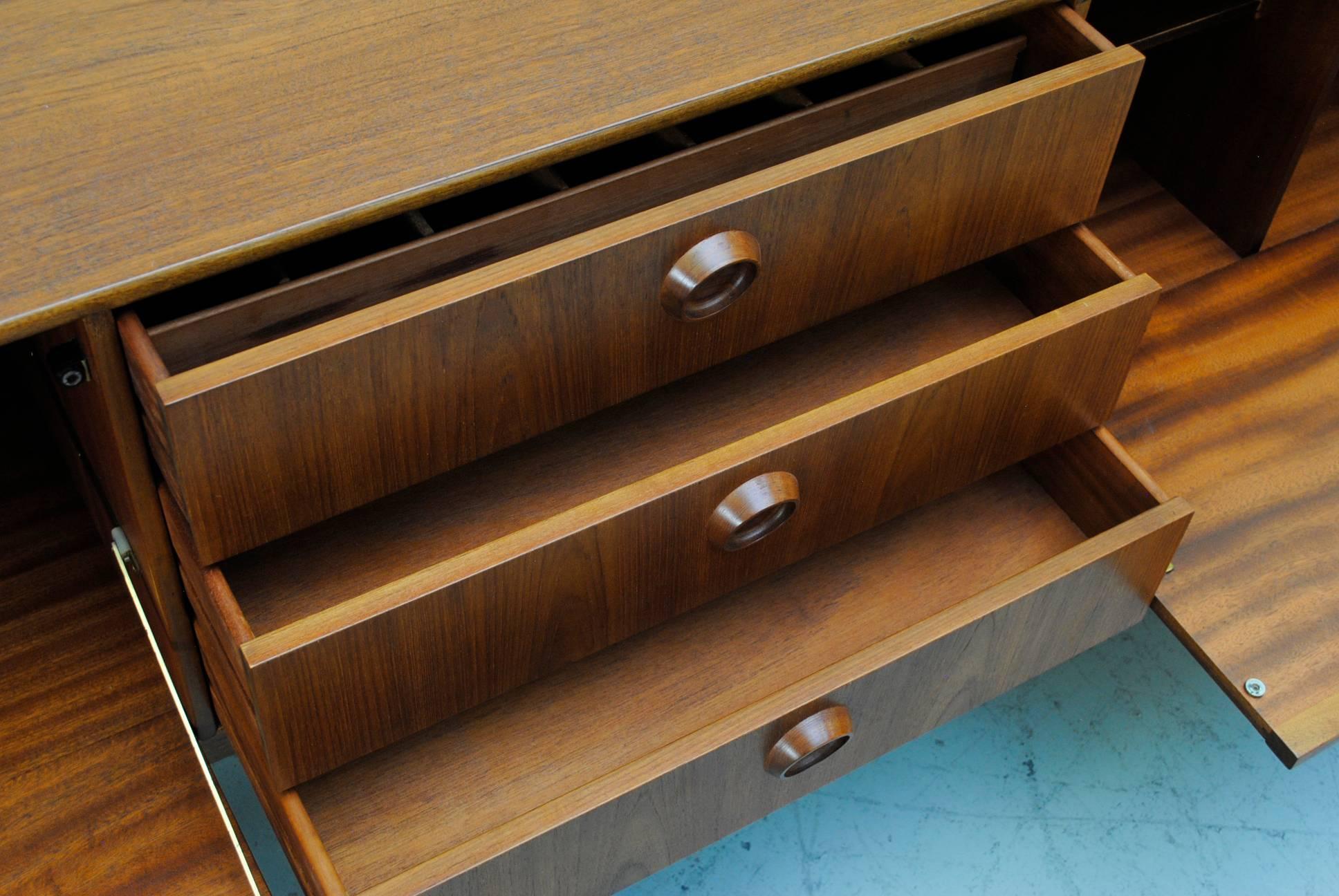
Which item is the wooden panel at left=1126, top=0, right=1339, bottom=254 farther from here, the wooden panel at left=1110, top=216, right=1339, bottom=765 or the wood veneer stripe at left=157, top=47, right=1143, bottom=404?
the wood veneer stripe at left=157, top=47, right=1143, bottom=404

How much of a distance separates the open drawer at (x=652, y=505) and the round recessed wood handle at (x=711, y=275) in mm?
73

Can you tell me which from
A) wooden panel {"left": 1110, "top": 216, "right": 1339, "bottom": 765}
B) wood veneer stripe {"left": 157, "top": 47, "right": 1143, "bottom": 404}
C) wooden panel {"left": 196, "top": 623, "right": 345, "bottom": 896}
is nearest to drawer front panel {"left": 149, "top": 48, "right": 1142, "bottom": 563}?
wood veneer stripe {"left": 157, "top": 47, "right": 1143, "bottom": 404}

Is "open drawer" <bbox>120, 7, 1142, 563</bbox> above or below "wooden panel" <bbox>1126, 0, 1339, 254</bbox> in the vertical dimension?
below

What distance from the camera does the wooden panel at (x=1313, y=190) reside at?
3.92 ft

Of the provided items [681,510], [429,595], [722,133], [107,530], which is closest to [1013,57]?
[722,133]

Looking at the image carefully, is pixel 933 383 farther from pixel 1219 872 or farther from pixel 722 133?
pixel 1219 872

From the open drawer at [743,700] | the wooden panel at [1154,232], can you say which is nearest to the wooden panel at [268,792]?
the open drawer at [743,700]

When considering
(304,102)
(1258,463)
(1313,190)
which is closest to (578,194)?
(304,102)

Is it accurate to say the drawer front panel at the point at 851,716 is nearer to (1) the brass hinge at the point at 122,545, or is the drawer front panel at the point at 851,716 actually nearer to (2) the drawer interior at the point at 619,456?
(2) the drawer interior at the point at 619,456

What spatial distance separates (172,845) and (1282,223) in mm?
933

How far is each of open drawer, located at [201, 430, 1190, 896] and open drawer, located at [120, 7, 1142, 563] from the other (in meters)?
0.15

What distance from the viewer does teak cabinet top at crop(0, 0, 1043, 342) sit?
2.23 feet

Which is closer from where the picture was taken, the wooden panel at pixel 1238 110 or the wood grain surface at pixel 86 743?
the wood grain surface at pixel 86 743

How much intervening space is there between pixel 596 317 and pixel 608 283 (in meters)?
0.02
